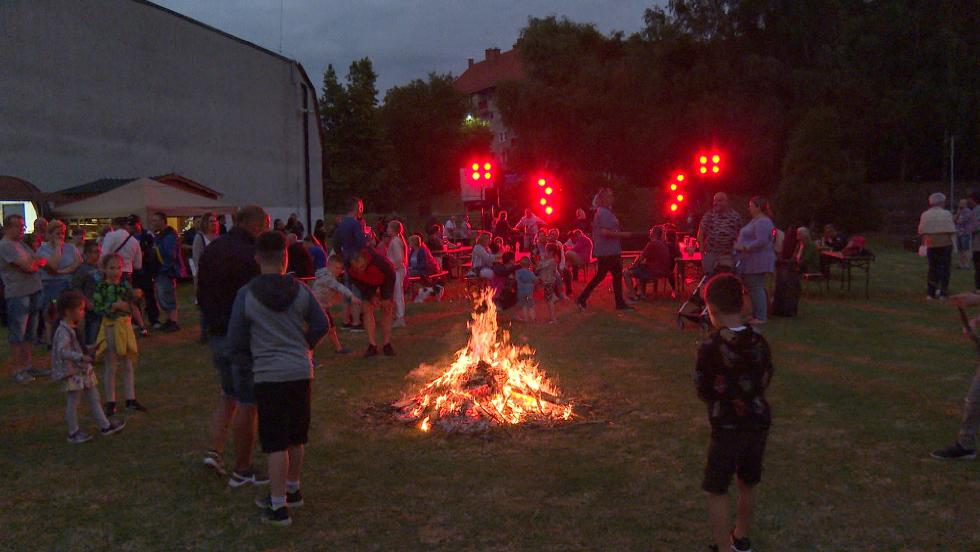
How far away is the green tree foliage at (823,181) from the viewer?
3103 centimetres

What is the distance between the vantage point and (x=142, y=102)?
27.2 metres

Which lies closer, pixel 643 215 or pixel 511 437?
pixel 511 437

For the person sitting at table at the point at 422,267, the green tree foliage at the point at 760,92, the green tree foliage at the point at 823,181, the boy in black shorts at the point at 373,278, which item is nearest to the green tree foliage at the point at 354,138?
the green tree foliage at the point at 760,92

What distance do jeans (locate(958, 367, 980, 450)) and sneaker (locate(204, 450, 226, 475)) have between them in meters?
5.42

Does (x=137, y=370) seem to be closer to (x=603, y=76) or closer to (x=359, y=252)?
(x=359, y=252)

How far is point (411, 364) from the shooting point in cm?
925

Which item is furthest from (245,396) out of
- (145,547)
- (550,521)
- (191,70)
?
(191,70)

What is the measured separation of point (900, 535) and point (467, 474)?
2.78 meters

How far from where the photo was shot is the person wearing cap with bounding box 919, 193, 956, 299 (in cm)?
1348

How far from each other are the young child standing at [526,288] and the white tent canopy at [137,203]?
928cm

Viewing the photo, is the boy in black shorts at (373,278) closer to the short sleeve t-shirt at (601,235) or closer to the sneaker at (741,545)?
the short sleeve t-shirt at (601,235)

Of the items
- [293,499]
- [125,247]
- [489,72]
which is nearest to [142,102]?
[125,247]

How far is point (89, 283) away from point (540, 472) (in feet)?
19.6

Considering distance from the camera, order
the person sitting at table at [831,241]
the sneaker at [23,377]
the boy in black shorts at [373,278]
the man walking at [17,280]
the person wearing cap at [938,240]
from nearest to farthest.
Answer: the man walking at [17,280], the sneaker at [23,377], the boy in black shorts at [373,278], the person wearing cap at [938,240], the person sitting at table at [831,241]
